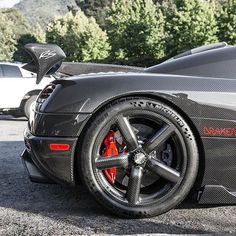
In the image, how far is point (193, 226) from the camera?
298 centimetres

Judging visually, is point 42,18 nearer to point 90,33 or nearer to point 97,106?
point 90,33

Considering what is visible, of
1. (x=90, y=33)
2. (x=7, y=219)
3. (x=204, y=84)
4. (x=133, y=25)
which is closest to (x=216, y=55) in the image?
(x=204, y=84)

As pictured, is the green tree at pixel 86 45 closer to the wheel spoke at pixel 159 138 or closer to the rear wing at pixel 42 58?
the rear wing at pixel 42 58

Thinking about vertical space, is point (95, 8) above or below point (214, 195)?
below

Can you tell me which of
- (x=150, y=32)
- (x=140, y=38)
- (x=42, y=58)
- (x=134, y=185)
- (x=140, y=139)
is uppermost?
(x=42, y=58)

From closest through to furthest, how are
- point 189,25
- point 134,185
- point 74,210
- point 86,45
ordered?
point 134,185
point 74,210
point 189,25
point 86,45

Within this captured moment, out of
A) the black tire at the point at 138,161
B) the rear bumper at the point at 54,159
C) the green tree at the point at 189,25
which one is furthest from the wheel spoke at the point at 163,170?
the green tree at the point at 189,25

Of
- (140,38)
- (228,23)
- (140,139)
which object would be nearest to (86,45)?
(140,38)

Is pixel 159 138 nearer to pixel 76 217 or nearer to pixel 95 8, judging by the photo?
pixel 76 217

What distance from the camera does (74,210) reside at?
11.0ft

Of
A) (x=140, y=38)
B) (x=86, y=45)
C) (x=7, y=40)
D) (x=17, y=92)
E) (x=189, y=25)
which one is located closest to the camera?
(x=17, y=92)

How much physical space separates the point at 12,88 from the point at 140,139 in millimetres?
7957

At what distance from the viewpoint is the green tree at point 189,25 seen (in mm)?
32812

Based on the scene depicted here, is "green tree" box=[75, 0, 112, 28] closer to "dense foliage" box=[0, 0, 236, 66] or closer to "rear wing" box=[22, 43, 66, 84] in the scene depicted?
"dense foliage" box=[0, 0, 236, 66]
